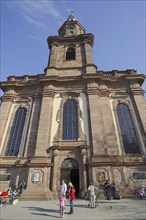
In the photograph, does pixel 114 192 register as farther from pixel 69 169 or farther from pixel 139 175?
pixel 69 169

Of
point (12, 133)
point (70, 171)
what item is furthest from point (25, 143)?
point (70, 171)

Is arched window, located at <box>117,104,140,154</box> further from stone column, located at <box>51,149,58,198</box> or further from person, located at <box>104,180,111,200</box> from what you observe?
stone column, located at <box>51,149,58,198</box>

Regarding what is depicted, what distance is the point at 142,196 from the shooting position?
40.5 ft

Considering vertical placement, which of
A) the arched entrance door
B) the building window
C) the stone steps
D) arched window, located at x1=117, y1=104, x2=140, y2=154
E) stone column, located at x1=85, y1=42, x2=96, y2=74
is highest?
stone column, located at x1=85, y1=42, x2=96, y2=74

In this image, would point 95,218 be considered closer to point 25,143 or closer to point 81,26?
point 25,143

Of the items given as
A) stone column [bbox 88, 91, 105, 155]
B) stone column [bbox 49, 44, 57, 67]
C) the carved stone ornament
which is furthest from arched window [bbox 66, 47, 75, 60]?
the carved stone ornament

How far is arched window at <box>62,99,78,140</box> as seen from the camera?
53.9 feet

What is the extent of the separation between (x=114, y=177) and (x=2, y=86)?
15771 millimetres

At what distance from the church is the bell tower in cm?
14

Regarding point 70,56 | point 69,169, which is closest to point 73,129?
point 69,169

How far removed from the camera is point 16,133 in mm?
17234

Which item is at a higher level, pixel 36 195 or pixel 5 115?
pixel 5 115

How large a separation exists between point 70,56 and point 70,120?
463 inches

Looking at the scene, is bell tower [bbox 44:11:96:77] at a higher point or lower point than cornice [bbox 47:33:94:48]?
lower
